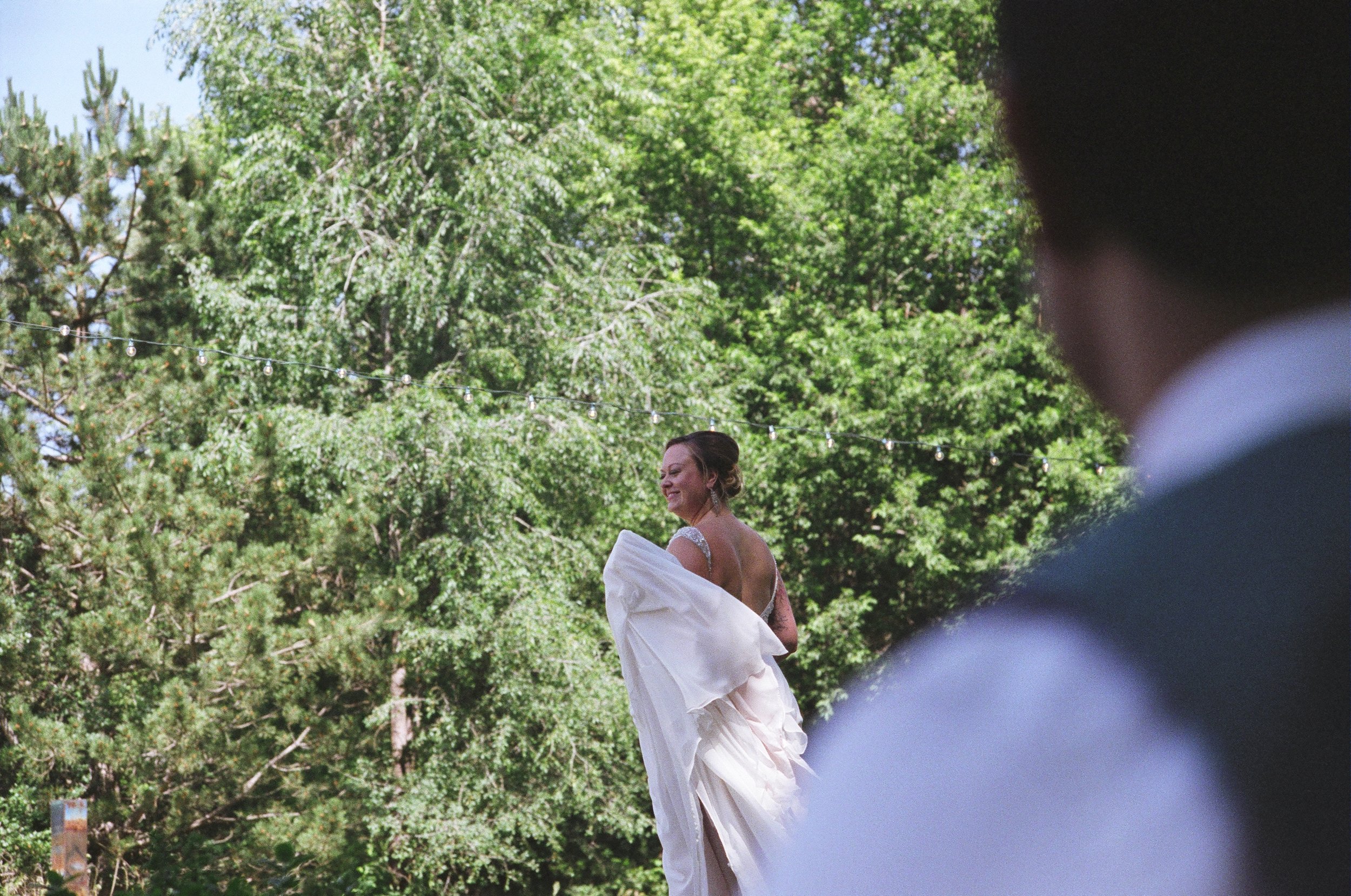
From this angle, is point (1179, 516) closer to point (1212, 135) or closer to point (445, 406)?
point (1212, 135)

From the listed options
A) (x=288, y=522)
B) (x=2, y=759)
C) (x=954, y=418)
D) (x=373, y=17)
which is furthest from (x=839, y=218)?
(x=2, y=759)

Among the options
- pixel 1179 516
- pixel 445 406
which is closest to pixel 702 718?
pixel 1179 516

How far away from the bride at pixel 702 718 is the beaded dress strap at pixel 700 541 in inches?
16.7

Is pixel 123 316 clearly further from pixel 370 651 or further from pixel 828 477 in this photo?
pixel 828 477

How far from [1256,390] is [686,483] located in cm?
407

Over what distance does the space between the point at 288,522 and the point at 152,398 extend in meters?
1.43

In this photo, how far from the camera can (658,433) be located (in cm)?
1183

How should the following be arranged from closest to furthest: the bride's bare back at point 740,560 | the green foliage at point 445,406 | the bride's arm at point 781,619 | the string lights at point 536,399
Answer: the bride's bare back at point 740,560 < the bride's arm at point 781,619 < the green foliage at point 445,406 < the string lights at point 536,399

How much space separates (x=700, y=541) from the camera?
4133mm

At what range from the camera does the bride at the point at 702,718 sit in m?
3.46

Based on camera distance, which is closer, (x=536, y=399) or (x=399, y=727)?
(x=536, y=399)

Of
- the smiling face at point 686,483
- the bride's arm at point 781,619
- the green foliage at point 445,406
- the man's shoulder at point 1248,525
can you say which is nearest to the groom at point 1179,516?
the man's shoulder at point 1248,525

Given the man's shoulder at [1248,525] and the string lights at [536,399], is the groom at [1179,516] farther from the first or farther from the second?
the string lights at [536,399]

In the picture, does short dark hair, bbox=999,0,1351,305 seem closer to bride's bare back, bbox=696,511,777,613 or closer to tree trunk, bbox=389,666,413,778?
bride's bare back, bbox=696,511,777,613
